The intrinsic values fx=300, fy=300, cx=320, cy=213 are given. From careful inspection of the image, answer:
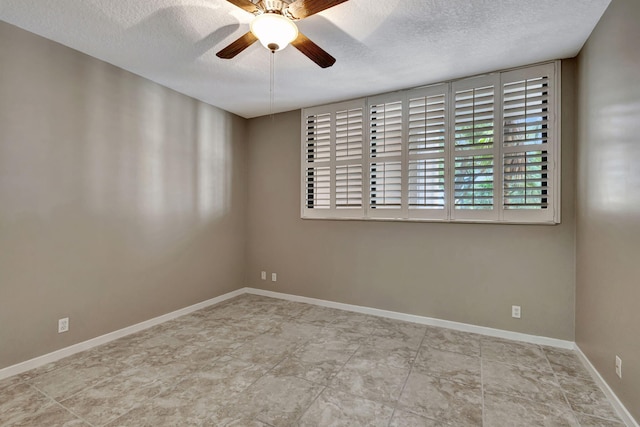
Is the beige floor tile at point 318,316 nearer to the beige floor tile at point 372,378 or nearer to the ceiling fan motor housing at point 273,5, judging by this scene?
the beige floor tile at point 372,378

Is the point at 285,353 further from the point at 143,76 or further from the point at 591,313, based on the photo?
the point at 143,76

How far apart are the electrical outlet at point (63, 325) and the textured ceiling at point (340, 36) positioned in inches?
95.3

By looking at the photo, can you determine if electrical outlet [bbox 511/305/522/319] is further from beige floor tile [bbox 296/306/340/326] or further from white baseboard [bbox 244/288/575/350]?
beige floor tile [bbox 296/306/340/326]

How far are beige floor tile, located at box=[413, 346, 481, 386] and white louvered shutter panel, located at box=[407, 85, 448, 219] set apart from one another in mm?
1406

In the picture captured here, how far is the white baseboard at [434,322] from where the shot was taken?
288 centimetres

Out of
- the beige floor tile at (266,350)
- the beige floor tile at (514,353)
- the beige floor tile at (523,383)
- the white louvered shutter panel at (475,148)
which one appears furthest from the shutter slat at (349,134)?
the beige floor tile at (523,383)

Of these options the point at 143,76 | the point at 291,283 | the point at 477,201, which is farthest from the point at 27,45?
the point at 477,201

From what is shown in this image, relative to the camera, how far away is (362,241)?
12.7 feet

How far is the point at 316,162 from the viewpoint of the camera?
4.14 metres

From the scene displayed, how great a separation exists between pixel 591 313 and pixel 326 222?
2782mm

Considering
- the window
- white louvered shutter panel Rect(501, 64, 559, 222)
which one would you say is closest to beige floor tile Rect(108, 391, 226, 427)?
the window

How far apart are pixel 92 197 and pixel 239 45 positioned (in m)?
2.04

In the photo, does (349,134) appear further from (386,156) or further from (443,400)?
(443,400)

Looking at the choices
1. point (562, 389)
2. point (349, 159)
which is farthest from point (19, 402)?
point (562, 389)
